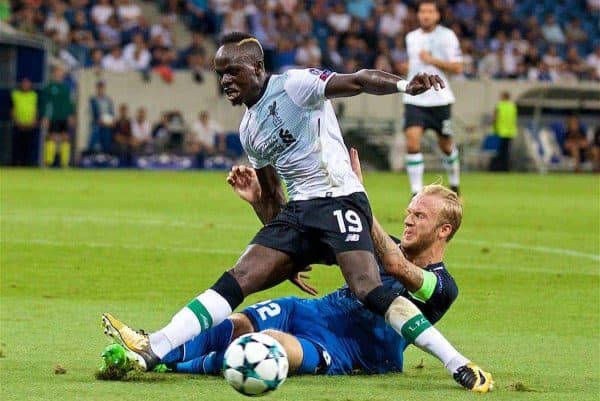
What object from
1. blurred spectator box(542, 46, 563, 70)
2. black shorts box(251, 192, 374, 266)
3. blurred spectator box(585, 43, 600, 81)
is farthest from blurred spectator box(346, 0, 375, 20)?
black shorts box(251, 192, 374, 266)

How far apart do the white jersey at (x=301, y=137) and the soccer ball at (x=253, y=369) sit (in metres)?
1.36

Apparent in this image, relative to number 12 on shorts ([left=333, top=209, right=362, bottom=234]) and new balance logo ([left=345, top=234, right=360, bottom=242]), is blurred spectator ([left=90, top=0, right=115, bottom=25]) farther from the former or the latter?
new balance logo ([left=345, top=234, right=360, bottom=242])

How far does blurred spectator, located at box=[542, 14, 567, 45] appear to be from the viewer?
1585 inches

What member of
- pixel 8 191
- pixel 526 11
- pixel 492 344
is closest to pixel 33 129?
pixel 8 191

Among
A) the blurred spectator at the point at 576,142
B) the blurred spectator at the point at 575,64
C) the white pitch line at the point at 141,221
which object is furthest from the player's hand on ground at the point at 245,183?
the blurred spectator at the point at 575,64

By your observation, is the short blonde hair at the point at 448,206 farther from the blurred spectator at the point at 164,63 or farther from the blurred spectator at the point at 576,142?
the blurred spectator at the point at 576,142

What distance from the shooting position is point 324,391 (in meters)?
6.59

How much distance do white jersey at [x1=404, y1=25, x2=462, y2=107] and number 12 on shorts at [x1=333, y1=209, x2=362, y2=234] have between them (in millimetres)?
11461

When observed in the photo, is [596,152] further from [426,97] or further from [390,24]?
[426,97]

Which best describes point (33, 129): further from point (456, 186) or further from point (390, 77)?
point (390, 77)

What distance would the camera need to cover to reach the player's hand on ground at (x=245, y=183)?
7.61m

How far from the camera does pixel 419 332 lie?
6.57 meters

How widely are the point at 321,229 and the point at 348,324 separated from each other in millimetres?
581

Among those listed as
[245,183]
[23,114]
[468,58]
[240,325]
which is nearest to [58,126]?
[23,114]
